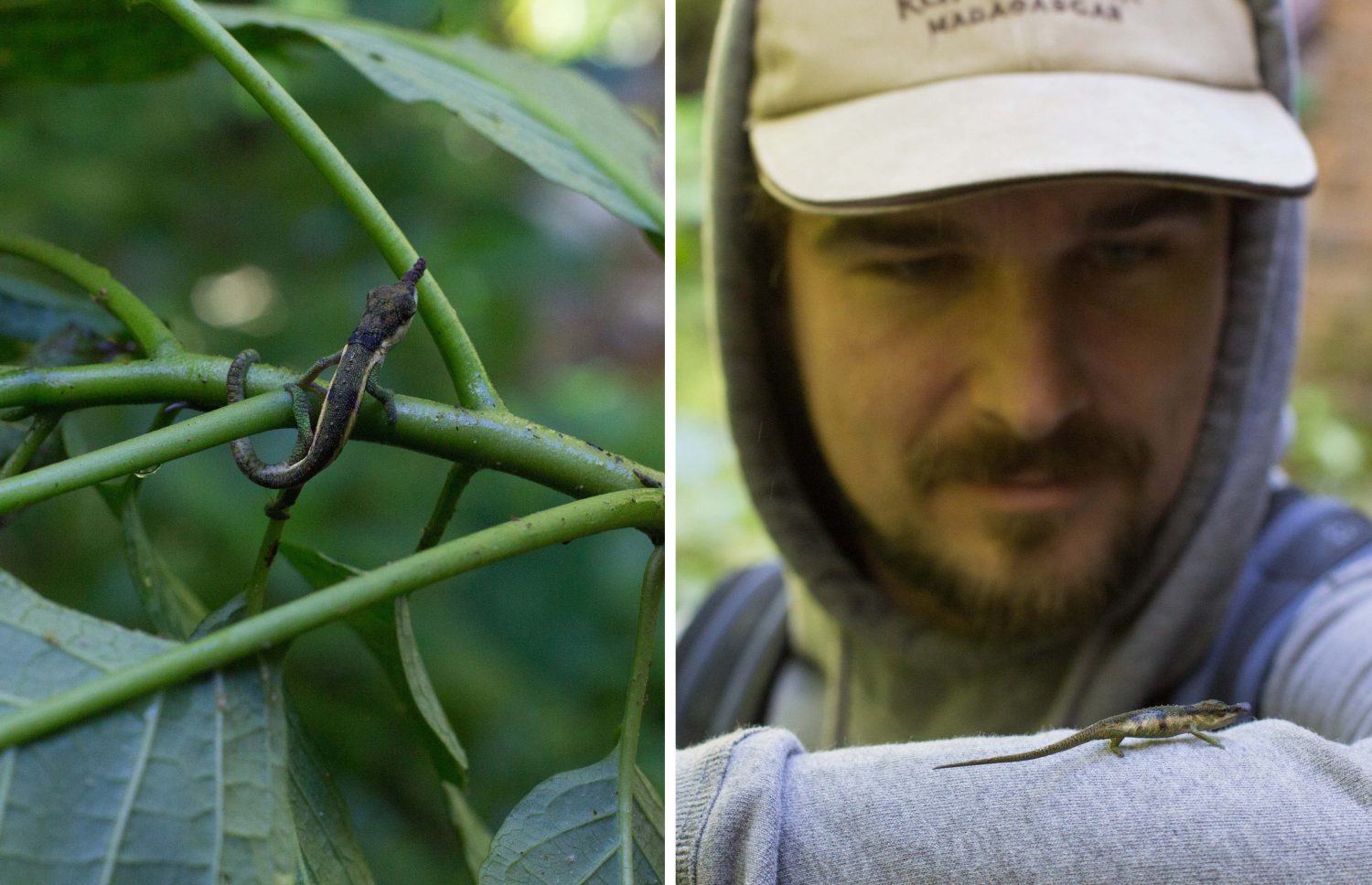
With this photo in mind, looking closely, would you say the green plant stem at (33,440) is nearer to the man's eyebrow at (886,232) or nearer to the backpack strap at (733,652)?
the man's eyebrow at (886,232)

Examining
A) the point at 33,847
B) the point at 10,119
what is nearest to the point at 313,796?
the point at 33,847

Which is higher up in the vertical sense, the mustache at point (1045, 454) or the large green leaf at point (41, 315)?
the large green leaf at point (41, 315)

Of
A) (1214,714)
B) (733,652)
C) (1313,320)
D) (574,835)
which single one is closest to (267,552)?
(574,835)

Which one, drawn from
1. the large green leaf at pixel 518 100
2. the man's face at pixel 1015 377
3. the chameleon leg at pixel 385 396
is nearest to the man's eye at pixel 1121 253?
the man's face at pixel 1015 377

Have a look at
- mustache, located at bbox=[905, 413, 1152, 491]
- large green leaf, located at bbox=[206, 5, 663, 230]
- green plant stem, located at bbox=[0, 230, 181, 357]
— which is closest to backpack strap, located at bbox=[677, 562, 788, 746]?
mustache, located at bbox=[905, 413, 1152, 491]

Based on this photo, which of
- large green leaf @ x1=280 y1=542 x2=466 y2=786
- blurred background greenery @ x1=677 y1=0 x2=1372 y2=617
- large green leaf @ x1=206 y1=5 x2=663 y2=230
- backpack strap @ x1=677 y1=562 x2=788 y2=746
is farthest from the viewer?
backpack strap @ x1=677 y1=562 x2=788 y2=746

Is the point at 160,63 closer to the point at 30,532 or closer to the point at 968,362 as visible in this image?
the point at 968,362

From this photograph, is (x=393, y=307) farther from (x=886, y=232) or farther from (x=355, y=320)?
(x=355, y=320)

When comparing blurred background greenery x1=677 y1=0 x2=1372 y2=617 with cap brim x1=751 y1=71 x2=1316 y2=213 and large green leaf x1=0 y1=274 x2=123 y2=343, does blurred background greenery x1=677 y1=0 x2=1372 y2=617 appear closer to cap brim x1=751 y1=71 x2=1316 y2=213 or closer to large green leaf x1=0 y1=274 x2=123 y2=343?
cap brim x1=751 y1=71 x2=1316 y2=213
